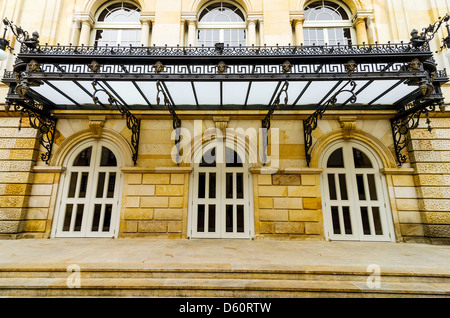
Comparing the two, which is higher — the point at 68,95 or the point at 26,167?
the point at 68,95

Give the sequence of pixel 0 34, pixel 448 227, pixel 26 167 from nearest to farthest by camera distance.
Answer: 1. pixel 448 227
2. pixel 26 167
3. pixel 0 34

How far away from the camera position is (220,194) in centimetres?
662

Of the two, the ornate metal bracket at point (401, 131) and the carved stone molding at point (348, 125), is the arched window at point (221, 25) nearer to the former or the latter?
the carved stone molding at point (348, 125)

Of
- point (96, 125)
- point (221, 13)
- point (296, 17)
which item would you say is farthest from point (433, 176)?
point (96, 125)

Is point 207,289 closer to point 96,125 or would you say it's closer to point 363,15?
point 96,125

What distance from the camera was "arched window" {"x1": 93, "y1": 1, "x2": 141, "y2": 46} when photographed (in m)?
7.71

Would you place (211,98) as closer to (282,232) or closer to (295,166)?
(295,166)

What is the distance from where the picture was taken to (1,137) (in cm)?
659

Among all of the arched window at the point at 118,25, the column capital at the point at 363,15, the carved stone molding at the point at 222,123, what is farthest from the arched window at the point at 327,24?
the arched window at the point at 118,25

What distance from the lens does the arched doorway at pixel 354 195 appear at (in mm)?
6332

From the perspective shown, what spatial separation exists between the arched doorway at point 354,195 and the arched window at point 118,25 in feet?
25.6

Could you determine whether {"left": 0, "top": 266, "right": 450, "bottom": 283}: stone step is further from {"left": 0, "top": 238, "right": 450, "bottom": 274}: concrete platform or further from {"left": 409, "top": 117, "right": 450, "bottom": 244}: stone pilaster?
{"left": 409, "top": 117, "right": 450, "bottom": 244}: stone pilaster

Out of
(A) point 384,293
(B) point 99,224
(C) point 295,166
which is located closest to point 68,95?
(B) point 99,224

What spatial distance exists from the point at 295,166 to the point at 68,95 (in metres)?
6.86
